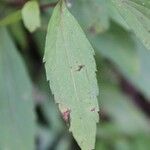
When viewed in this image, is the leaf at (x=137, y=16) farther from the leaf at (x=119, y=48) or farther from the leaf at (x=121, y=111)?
the leaf at (x=121, y=111)

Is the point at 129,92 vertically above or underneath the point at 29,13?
underneath

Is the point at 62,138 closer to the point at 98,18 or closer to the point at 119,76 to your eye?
the point at 119,76

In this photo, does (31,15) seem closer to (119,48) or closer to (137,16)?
(137,16)

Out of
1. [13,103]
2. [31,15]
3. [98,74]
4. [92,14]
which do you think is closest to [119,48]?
[98,74]

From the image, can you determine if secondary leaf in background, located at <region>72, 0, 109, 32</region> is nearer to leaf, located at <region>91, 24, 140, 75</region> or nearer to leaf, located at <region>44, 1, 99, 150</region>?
leaf, located at <region>91, 24, 140, 75</region>

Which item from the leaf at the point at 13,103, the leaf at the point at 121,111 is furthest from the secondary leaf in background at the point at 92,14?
the leaf at the point at 121,111

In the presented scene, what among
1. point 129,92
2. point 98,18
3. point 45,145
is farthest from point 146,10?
point 129,92
